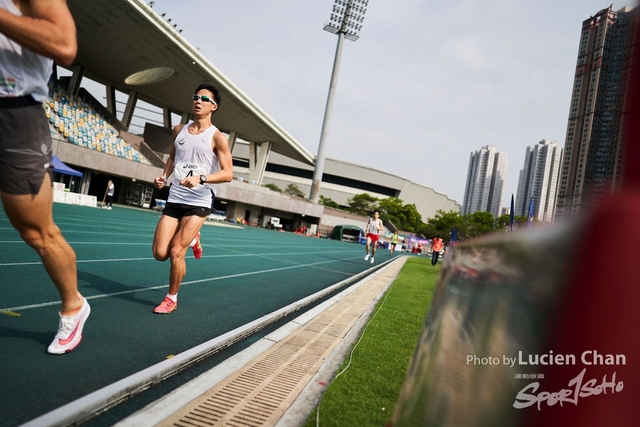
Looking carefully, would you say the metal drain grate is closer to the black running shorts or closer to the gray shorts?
the gray shorts

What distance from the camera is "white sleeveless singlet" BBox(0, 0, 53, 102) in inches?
78.5

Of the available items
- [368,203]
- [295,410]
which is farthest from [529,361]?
[368,203]

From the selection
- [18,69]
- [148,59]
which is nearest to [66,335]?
[18,69]

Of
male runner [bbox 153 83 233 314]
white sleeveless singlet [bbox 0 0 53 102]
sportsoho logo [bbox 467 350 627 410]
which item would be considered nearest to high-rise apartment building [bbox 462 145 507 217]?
sportsoho logo [bbox 467 350 627 410]

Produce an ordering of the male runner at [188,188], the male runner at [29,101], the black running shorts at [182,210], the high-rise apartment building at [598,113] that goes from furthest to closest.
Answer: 1. the black running shorts at [182,210]
2. the male runner at [188,188]
3. the male runner at [29,101]
4. the high-rise apartment building at [598,113]

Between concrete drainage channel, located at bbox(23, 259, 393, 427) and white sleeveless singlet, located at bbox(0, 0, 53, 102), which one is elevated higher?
white sleeveless singlet, located at bbox(0, 0, 53, 102)

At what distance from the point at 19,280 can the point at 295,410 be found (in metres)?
3.56

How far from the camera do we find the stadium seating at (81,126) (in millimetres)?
32269

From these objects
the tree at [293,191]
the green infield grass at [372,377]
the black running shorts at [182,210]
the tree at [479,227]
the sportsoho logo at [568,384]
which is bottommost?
the green infield grass at [372,377]

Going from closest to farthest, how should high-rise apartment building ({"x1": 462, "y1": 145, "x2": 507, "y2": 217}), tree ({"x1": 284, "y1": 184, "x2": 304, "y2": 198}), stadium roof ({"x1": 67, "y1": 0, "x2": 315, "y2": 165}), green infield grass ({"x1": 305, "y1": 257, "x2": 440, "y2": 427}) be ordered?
green infield grass ({"x1": 305, "y1": 257, "x2": 440, "y2": 427}) < high-rise apartment building ({"x1": 462, "y1": 145, "x2": 507, "y2": 217}) < stadium roof ({"x1": 67, "y1": 0, "x2": 315, "y2": 165}) < tree ({"x1": 284, "y1": 184, "x2": 304, "y2": 198})

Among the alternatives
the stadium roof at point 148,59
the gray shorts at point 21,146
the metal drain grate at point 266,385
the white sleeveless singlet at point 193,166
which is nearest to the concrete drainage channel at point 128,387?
the metal drain grate at point 266,385

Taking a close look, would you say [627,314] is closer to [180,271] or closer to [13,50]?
[13,50]

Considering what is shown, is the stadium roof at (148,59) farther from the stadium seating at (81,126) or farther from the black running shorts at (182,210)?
the black running shorts at (182,210)

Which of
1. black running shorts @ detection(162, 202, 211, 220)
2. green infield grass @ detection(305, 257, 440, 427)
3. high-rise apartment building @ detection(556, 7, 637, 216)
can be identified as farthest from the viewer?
black running shorts @ detection(162, 202, 211, 220)
